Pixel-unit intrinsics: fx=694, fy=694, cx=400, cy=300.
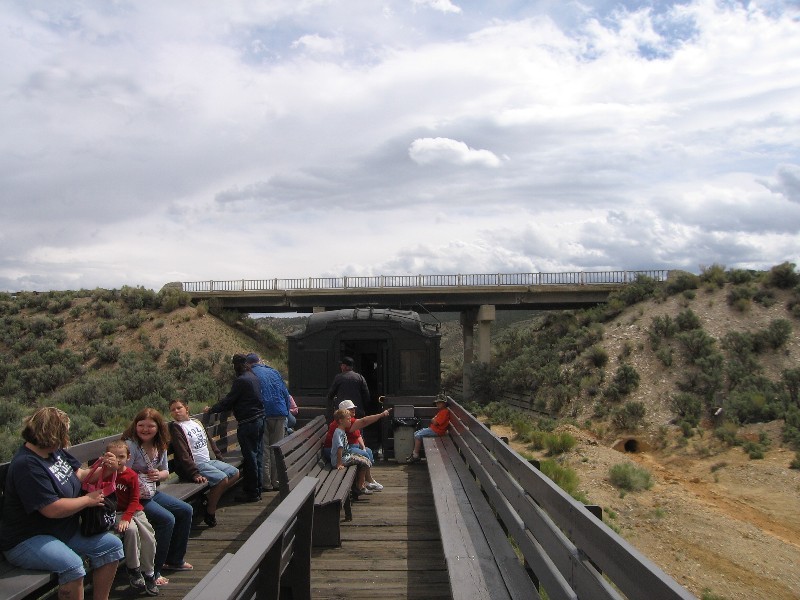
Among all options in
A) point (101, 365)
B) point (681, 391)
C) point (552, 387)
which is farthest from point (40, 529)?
point (101, 365)

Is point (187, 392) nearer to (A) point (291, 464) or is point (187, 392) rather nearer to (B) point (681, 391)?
(B) point (681, 391)

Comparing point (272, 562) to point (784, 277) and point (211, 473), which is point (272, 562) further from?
point (784, 277)

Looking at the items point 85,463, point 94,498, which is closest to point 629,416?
point 85,463

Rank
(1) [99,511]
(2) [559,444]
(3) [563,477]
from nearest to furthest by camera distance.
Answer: (1) [99,511], (3) [563,477], (2) [559,444]

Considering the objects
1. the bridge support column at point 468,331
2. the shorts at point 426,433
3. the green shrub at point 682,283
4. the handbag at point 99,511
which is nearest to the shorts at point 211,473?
the handbag at point 99,511

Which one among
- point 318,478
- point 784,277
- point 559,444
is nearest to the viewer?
point 318,478

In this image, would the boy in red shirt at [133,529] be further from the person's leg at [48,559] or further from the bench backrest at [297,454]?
the bench backrest at [297,454]

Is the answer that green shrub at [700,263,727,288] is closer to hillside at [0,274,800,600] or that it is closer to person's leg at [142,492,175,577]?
hillside at [0,274,800,600]

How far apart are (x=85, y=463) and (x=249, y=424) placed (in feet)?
5.49

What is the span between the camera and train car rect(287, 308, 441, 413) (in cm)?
1170

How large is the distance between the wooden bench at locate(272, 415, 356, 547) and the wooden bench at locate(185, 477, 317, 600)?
29 centimetres

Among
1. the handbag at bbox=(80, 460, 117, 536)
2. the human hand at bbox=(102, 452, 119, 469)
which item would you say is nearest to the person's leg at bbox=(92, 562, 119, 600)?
the handbag at bbox=(80, 460, 117, 536)

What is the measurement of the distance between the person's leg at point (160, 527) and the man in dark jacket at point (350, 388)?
4328mm

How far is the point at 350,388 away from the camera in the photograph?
938 centimetres
